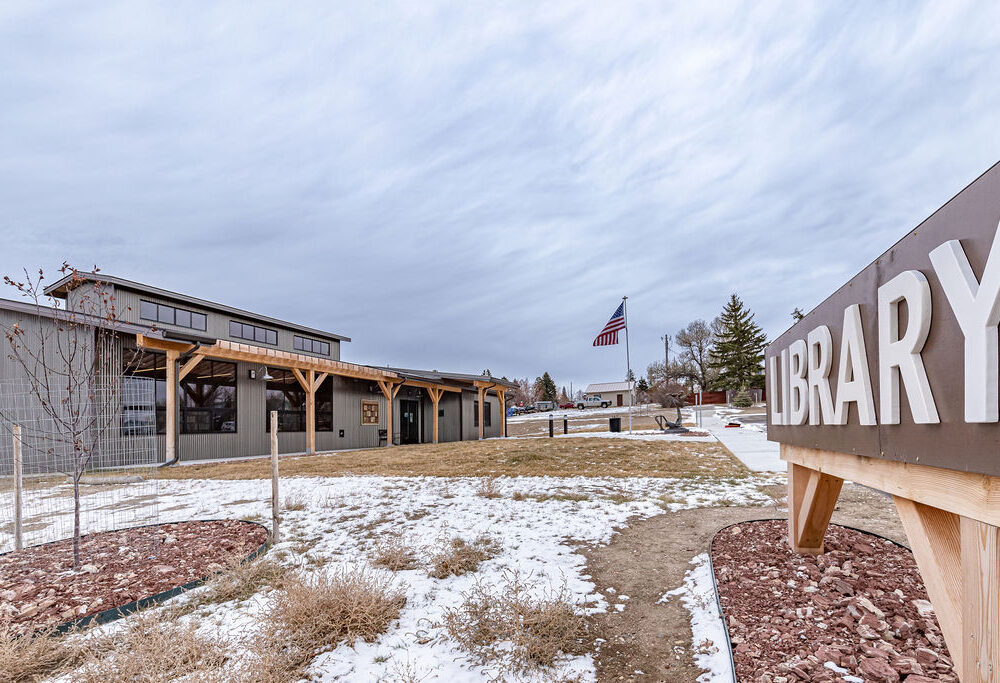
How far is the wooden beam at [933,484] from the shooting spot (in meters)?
1.50

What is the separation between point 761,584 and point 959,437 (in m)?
2.67

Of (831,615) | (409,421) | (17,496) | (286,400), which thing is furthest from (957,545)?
(409,421)

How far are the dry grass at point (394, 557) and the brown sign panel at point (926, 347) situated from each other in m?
3.69

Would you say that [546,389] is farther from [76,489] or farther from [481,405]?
[76,489]

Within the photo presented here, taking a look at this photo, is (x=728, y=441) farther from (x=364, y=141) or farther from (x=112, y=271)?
(x=112, y=271)

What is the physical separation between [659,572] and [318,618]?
2.95m

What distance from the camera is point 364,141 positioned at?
55.5 feet

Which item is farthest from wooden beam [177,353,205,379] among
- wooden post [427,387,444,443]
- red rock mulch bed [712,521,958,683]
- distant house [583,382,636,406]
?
distant house [583,382,636,406]

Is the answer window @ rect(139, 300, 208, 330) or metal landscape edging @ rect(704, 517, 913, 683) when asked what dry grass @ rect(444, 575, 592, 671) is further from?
window @ rect(139, 300, 208, 330)

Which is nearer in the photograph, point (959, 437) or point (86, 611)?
point (959, 437)

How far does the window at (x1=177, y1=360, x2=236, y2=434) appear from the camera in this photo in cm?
1365

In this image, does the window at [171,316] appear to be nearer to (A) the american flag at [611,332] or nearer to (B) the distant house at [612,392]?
(A) the american flag at [611,332]

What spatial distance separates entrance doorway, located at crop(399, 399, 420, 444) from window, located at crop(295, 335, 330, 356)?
510cm

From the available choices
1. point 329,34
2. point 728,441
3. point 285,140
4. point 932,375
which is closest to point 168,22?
point 329,34
